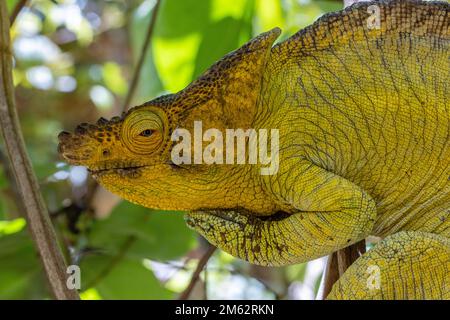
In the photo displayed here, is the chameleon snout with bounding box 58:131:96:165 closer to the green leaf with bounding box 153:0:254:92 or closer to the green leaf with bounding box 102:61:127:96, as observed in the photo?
the green leaf with bounding box 153:0:254:92

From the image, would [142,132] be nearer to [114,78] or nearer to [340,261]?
[340,261]

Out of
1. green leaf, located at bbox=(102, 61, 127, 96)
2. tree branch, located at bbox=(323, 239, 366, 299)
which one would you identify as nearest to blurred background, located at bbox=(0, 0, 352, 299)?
tree branch, located at bbox=(323, 239, 366, 299)

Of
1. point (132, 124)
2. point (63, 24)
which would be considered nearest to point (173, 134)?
point (132, 124)

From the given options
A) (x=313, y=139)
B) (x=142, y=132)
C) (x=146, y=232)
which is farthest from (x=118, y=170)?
(x=146, y=232)

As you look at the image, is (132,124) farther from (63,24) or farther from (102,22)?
(102,22)

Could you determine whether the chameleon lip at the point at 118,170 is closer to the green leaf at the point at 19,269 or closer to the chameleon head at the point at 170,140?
the chameleon head at the point at 170,140

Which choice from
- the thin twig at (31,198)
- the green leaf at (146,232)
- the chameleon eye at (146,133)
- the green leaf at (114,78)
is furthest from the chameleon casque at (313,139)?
the green leaf at (114,78)
